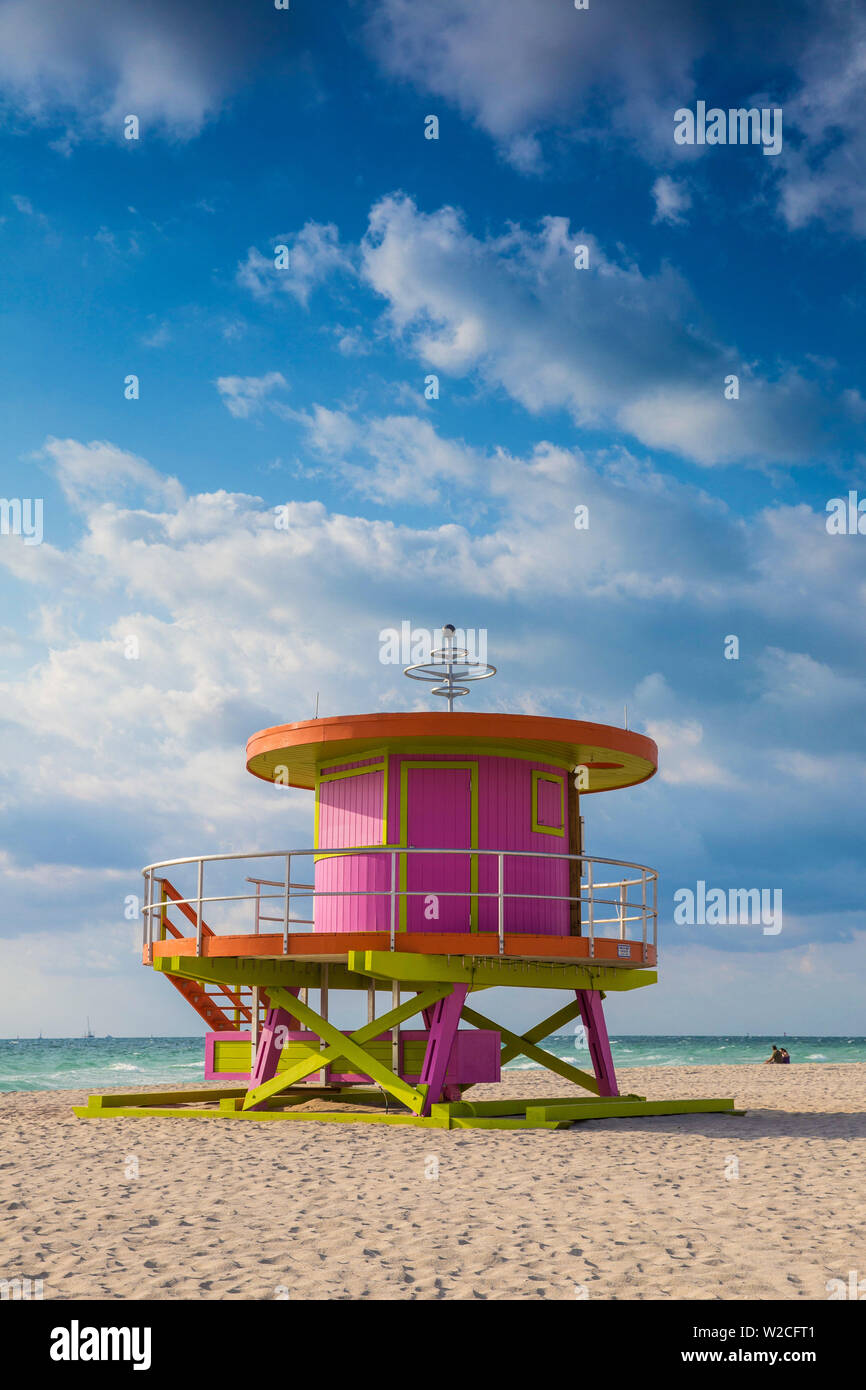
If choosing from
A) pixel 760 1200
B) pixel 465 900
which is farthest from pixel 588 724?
pixel 760 1200

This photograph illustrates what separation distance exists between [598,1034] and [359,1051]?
4.10 metres

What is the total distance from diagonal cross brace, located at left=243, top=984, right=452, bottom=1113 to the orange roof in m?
3.21

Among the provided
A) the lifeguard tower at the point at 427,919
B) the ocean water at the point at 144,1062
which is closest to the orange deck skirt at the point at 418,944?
the lifeguard tower at the point at 427,919

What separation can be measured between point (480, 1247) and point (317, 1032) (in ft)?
28.4

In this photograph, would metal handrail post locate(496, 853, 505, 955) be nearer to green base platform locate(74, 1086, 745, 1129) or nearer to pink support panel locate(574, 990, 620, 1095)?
green base platform locate(74, 1086, 745, 1129)

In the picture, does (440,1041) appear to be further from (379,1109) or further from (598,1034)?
(598,1034)

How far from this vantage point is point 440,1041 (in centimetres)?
1595

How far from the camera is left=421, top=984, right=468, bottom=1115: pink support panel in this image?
15.8 m

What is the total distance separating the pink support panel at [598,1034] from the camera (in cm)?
1836

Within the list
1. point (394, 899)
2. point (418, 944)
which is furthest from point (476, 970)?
point (394, 899)

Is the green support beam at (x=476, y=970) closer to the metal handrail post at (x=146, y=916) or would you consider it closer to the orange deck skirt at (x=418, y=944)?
the orange deck skirt at (x=418, y=944)

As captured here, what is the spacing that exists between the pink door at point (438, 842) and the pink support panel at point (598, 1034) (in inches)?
120

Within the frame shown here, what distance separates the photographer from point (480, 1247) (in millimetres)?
8250
